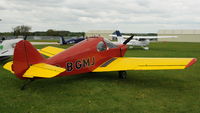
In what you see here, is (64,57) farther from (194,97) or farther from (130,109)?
(194,97)

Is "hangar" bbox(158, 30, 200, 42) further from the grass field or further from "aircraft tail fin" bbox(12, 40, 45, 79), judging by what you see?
"aircraft tail fin" bbox(12, 40, 45, 79)

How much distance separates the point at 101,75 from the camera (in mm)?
8953

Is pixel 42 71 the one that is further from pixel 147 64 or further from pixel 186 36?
pixel 186 36

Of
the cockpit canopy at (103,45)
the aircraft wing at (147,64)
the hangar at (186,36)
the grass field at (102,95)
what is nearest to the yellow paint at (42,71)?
the grass field at (102,95)

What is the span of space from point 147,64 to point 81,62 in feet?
7.85

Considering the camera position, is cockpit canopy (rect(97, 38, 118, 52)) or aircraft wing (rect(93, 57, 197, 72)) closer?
aircraft wing (rect(93, 57, 197, 72))

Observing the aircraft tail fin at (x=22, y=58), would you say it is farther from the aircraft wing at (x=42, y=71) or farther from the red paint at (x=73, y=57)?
the aircraft wing at (x=42, y=71)

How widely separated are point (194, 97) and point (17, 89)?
5572mm

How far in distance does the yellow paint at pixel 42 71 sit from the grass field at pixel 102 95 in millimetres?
678

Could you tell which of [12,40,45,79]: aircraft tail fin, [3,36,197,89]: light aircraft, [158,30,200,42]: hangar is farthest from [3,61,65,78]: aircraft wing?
[158,30,200,42]: hangar

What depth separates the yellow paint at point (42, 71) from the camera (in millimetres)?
5424

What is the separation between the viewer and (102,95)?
19.7 feet

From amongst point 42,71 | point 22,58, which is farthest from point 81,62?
point 22,58

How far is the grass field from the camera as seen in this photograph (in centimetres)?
491
